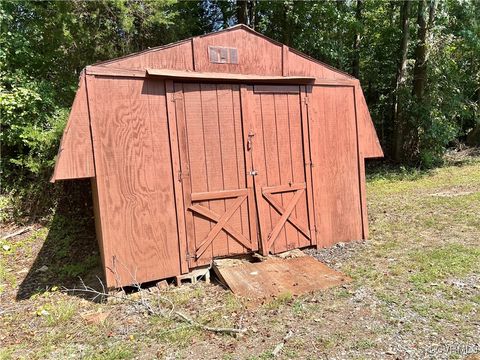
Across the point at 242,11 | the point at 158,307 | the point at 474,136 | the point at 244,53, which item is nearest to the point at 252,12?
the point at 242,11

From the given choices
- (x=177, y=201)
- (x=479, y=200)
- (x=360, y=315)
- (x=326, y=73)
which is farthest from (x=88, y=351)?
(x=479, y=200)

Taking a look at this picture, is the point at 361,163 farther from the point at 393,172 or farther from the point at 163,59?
the point at 393,172

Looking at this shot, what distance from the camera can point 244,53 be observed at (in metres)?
4.94

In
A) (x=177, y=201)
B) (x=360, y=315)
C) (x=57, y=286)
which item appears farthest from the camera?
(x=57, y=286)

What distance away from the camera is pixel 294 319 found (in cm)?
364

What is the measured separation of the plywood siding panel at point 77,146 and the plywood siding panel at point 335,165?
122 inches

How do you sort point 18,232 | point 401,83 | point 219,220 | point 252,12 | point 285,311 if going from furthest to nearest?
point 252,12, point 401,83, point 18,232, point 219,220, point 285,311

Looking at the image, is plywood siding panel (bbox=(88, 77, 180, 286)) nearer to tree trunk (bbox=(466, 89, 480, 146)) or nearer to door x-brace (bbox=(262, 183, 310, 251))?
door x-brace (bbox=(262, 183, 310, 251))

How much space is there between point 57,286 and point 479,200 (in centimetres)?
807

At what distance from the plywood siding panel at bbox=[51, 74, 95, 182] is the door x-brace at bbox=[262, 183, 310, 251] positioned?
91.8 inches

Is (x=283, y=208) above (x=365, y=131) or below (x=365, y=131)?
below

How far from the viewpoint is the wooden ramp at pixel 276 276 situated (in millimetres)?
4273

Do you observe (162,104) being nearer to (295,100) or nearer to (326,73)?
(295,100)

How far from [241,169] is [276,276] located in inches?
58.3
